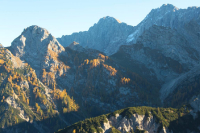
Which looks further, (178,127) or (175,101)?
(175,101)

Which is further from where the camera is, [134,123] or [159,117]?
[159,117]

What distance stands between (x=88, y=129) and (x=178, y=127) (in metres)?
63.7

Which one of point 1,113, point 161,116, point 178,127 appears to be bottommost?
point 178,127

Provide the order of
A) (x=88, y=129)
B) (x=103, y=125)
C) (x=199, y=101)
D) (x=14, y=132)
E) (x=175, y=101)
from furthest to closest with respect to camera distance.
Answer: (x=175, y=101) < (x=14, y=132) < (x=199, y=101) < (x=103, y=125) < (x=88, y=129)

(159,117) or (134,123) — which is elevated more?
(159,117)

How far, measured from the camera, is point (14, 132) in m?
186

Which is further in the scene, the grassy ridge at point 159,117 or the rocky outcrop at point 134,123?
the rocky outcrop at point 134,123

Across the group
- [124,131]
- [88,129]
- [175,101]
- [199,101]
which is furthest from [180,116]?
[88,129]

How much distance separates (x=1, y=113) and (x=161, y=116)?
497ft

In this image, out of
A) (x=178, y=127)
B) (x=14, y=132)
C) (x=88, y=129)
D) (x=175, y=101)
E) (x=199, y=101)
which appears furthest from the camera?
(x=175, y=101)

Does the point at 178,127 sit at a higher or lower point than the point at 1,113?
lower

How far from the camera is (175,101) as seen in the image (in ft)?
650

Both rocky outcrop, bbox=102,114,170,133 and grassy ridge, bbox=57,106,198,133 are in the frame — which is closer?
grassy ridge, bbox=57,106,198,133

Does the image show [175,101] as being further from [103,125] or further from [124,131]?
[103,125]
